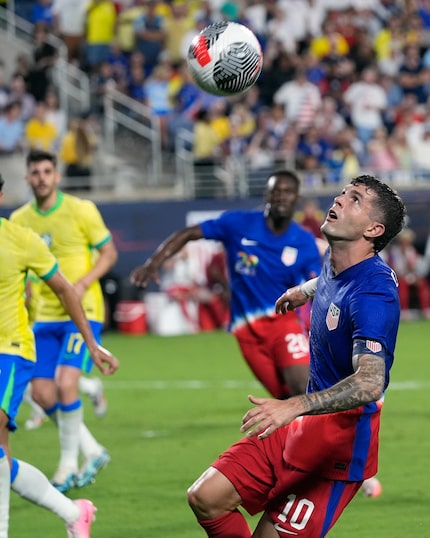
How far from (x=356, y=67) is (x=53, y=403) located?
1844cm

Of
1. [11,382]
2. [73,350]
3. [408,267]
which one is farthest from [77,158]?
[11,382]

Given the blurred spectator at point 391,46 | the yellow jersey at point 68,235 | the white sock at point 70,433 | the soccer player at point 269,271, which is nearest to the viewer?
the white sock at point 70,433

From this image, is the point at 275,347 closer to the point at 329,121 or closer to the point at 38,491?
the point at 38,491

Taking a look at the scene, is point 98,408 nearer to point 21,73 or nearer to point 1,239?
point 1,239

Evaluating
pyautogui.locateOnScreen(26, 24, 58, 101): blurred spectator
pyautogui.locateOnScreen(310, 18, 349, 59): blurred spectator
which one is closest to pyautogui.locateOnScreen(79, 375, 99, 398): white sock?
pyautogui.locateOnScreen(26, 24, 58, 101): blurred spectator

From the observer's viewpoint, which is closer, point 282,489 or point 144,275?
point 282,489

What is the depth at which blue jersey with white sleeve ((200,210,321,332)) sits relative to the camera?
405 inches

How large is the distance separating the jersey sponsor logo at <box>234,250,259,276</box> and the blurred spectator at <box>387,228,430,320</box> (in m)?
13.5

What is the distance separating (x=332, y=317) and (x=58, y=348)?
185 inches

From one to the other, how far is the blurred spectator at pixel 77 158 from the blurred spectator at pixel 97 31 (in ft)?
10.3

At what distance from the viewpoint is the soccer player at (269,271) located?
33.2 ft

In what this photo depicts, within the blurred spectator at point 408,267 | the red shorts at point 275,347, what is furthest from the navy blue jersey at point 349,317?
the blurred spectator at point 408,267

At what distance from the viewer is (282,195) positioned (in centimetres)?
1016

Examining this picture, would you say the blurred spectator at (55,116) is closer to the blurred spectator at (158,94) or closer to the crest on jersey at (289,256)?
the blurred spectator at (158,94)
